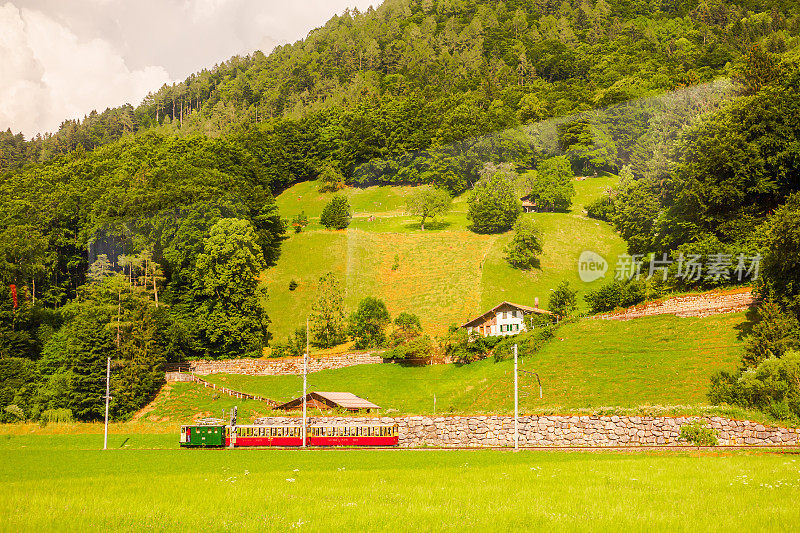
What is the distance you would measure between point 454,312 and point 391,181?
7382 cm

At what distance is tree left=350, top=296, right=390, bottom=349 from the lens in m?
71.6

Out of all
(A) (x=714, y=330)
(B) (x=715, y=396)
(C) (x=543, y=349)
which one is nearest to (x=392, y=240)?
(C) (x=543, y=349)

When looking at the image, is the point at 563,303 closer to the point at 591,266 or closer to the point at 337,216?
the point at 591,266

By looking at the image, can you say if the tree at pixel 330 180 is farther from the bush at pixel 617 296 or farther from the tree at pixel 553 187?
the bush at pixel 617 296

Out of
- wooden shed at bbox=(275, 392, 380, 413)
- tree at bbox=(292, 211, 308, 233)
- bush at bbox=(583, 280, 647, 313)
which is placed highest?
tree at bbox=(292, 211, 308, 233)

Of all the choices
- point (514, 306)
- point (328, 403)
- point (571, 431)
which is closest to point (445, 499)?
point (571, 431)

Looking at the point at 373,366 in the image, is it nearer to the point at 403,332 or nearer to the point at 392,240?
the point at 403,332

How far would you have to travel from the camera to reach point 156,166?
349 ft

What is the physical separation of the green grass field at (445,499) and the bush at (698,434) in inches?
265

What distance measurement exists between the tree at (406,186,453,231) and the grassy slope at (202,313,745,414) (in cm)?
5504

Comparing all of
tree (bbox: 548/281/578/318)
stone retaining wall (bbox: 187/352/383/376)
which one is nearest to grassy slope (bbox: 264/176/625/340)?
stone retaining wall (bbox: 187/352/383/376)

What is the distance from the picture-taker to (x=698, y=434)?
29.1 metres

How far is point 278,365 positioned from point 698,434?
153ft

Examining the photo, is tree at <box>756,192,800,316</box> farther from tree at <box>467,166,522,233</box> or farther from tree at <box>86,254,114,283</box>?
tree at <box>86,254,114,283</box>
